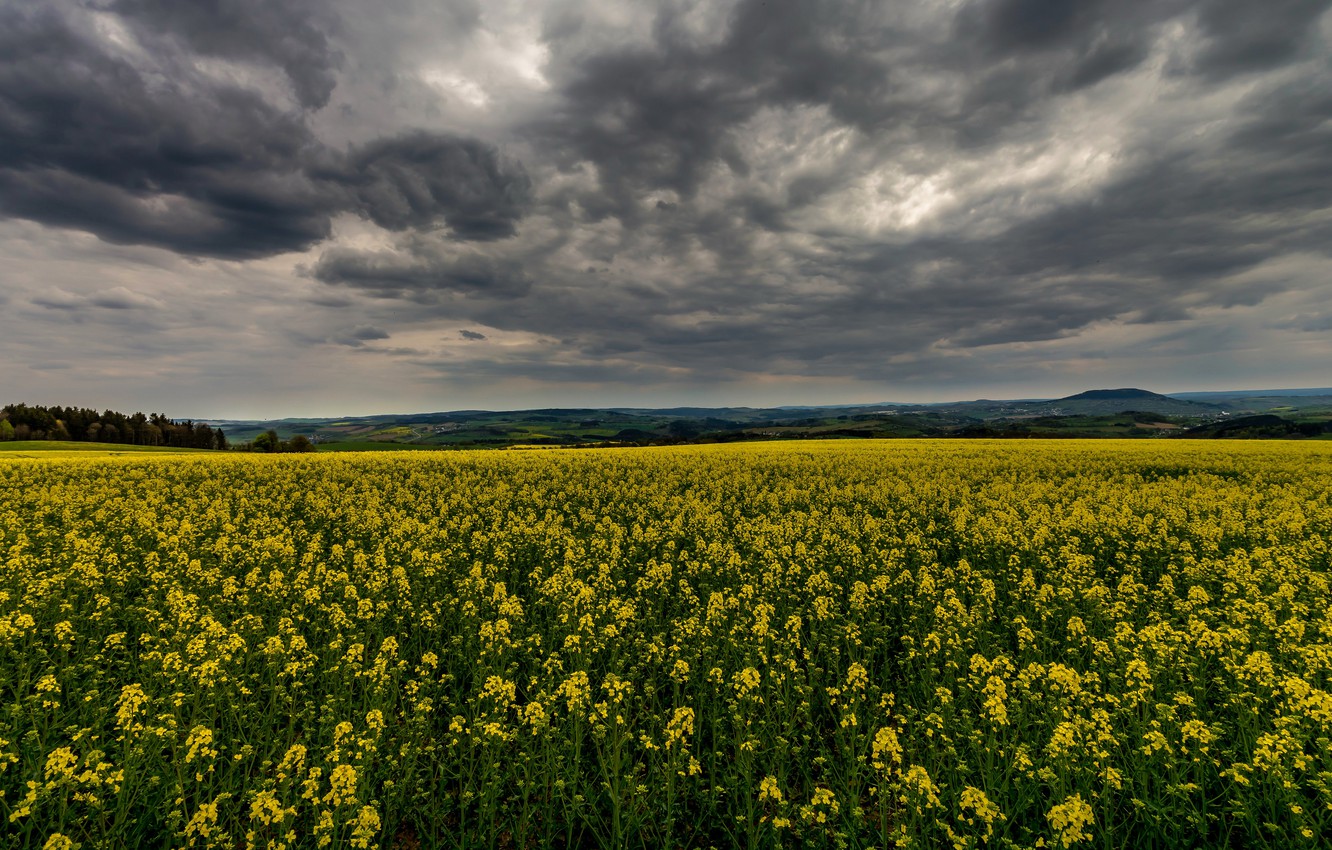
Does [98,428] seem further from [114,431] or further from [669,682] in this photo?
[669,682]

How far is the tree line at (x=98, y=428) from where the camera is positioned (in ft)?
296

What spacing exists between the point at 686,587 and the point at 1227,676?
8754 mm

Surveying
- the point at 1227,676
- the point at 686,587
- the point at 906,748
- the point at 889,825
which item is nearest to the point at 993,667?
the point at 906,748

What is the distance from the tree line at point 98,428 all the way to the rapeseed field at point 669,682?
105 m

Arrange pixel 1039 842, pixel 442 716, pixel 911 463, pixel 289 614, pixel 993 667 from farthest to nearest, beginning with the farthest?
pixel 911 463
pixel 289 614
pixel 442 716
pixel 993 667
pixel 1039 842

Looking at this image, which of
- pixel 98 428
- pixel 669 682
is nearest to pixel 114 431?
pixel 98 428

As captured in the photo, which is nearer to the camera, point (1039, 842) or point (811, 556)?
point (1039, 842)

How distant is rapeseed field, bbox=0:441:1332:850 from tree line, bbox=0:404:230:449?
10456 centimetres

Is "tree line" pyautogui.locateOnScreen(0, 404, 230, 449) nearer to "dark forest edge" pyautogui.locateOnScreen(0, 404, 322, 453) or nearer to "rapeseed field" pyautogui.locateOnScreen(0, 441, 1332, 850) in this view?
"dark forest edge" pyautogui.locateOnScreen(0, 404, 322, 453)

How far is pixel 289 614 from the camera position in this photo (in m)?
10.4

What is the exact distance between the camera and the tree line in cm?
9025

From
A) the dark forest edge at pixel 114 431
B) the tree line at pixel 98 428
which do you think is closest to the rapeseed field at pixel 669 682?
the dark forest edge at pixel 114 431

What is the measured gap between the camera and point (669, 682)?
9.19 metres

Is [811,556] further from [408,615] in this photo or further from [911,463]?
[911,463]
